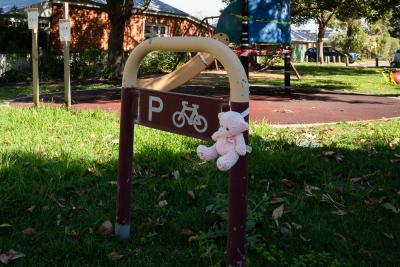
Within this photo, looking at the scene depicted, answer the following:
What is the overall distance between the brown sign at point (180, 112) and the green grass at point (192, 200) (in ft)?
2.52

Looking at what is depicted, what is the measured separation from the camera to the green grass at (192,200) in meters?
2.91

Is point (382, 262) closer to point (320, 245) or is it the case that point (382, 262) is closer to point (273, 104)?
point (320, 245)

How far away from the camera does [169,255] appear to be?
9.48 feet

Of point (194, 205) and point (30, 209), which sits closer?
point (30, 209)

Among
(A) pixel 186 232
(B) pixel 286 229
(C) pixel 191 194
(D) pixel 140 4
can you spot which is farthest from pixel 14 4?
(B) pixel 286 229

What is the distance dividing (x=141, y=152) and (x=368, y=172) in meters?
2.12

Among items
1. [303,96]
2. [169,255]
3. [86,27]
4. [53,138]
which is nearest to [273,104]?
[303,96]

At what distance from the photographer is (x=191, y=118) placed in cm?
249

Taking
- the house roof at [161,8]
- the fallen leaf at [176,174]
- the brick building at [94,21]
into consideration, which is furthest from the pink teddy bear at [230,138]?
the house roof at [161,8]

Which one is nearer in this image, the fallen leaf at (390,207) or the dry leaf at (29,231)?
the dry leaf at (29,231)

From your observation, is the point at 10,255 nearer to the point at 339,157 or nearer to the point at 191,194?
the point at 191,194

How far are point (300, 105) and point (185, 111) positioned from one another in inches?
318

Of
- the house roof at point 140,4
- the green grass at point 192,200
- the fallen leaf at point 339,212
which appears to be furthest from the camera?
the house roof at point 140,4

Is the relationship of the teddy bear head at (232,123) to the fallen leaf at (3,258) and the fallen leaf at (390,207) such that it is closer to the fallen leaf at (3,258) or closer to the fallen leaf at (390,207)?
the fallen leaf at (3,258)
